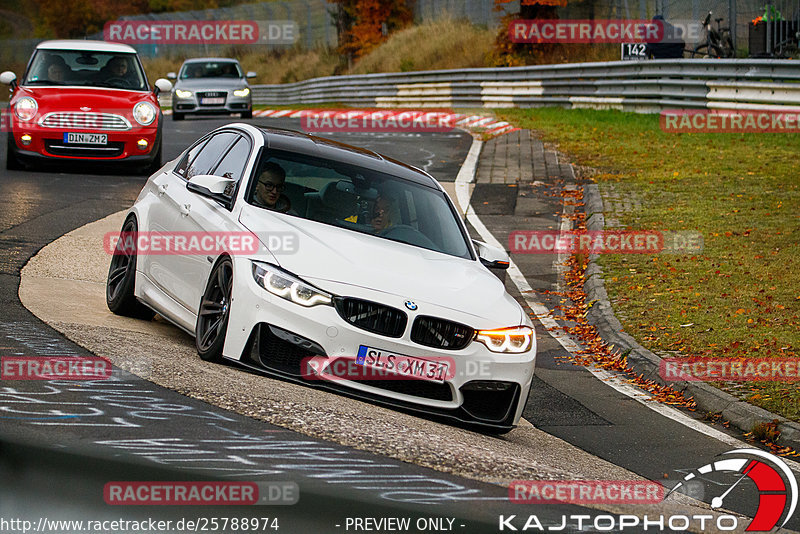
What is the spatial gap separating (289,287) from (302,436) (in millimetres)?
1347

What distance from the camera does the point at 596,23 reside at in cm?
3700

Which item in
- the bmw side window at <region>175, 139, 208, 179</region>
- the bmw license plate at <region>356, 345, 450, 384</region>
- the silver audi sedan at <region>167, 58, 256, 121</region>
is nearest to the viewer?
the bmw license plate at <region>356, 345, 450, 384</region>

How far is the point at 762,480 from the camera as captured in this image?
22.5 feet

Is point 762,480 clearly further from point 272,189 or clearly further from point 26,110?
point 26,110

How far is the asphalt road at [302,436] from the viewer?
4730mm

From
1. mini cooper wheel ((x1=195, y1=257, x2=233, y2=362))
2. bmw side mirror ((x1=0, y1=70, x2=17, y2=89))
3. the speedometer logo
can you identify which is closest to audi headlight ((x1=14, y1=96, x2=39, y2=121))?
bmw side mirror ((x1=0, y1=70, x2=17, y2=89))

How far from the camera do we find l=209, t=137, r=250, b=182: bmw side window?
8.09 metres

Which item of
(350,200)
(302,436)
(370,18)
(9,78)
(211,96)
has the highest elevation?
(370,18)

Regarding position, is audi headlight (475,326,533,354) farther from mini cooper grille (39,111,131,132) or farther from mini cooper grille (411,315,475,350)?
mini cooper grille (39,111,131,132)

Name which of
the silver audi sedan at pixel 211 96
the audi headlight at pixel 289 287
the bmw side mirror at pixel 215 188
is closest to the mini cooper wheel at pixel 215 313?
the audi headlight at pixel 289 287

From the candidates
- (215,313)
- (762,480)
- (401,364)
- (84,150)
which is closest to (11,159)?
(84,150)

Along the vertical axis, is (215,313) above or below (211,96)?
below

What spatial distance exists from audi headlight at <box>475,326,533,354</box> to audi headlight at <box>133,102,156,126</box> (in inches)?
443

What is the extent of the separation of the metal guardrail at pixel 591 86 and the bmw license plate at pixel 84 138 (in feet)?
39.6
